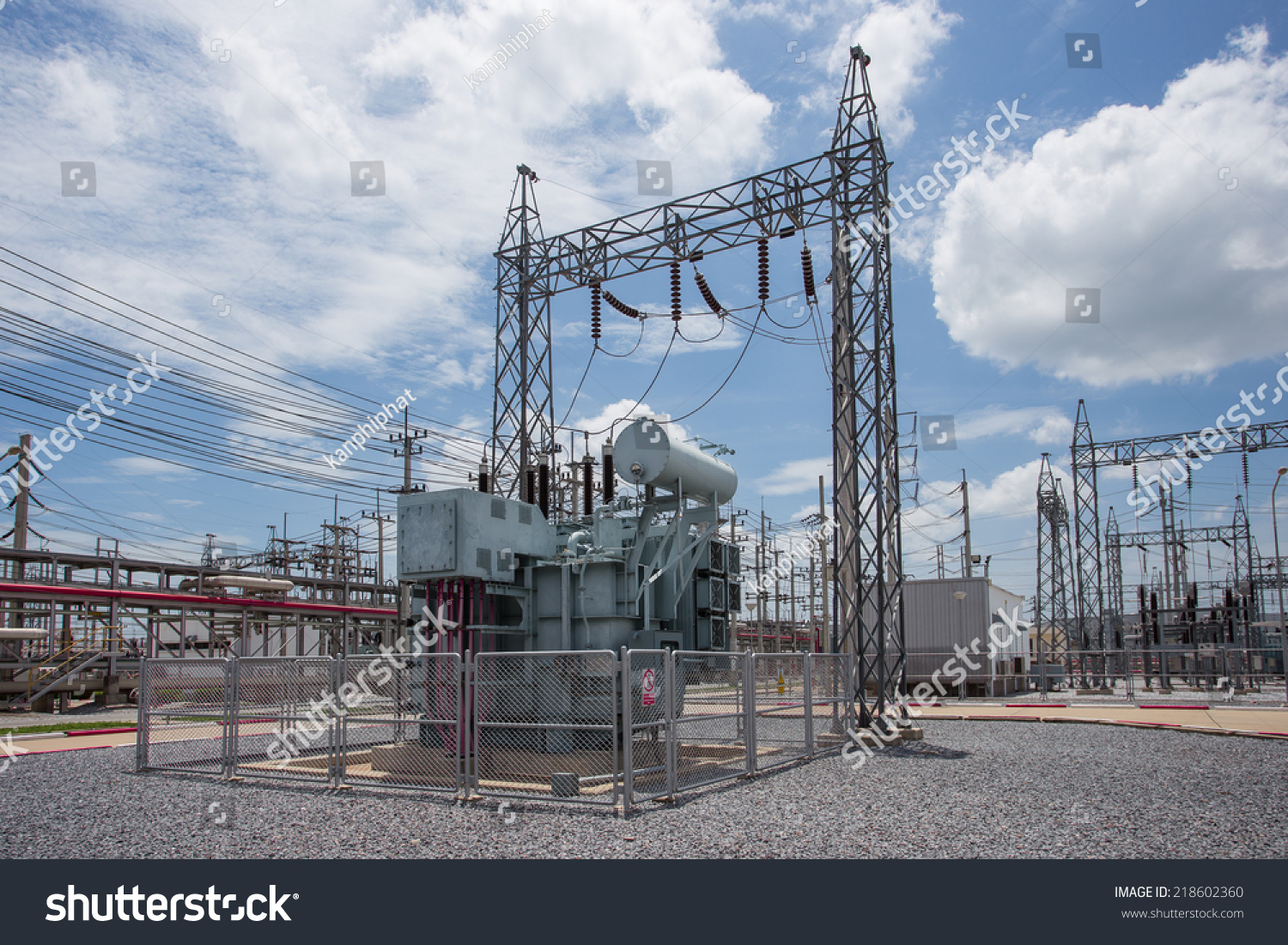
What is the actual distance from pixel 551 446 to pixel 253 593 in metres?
26.1

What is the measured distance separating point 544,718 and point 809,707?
445cm

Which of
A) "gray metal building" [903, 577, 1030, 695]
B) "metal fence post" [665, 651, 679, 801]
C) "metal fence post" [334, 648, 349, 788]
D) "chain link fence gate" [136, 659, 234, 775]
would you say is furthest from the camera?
"gray metal building" [903, 577, 1030, 695]

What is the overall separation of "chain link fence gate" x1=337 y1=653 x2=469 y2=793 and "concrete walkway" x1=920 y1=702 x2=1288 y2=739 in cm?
1468

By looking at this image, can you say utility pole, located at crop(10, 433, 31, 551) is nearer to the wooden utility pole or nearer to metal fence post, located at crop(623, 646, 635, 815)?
the wooden utility pole

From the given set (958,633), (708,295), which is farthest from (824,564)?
(708,295)

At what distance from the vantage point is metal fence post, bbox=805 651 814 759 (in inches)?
553

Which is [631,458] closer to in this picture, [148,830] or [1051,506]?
[148,830]

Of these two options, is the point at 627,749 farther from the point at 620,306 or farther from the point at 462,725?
the point at 620,306

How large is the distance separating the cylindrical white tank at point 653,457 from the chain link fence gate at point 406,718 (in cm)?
505

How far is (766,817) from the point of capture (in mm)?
9570

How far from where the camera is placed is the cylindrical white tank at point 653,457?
53.3 ft

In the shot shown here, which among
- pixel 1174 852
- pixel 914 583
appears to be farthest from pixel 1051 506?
pixel 1174 852

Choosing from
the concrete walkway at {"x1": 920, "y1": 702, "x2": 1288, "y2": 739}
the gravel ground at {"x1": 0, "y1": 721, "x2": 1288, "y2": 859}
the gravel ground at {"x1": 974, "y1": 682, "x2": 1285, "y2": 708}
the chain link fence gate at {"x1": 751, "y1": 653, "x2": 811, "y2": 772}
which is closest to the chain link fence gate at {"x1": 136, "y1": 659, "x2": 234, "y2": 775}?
the gravel ground at {"x1": 0, "y1": 721, "x2": 1288, "y2": 859}

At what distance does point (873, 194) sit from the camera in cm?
1720
